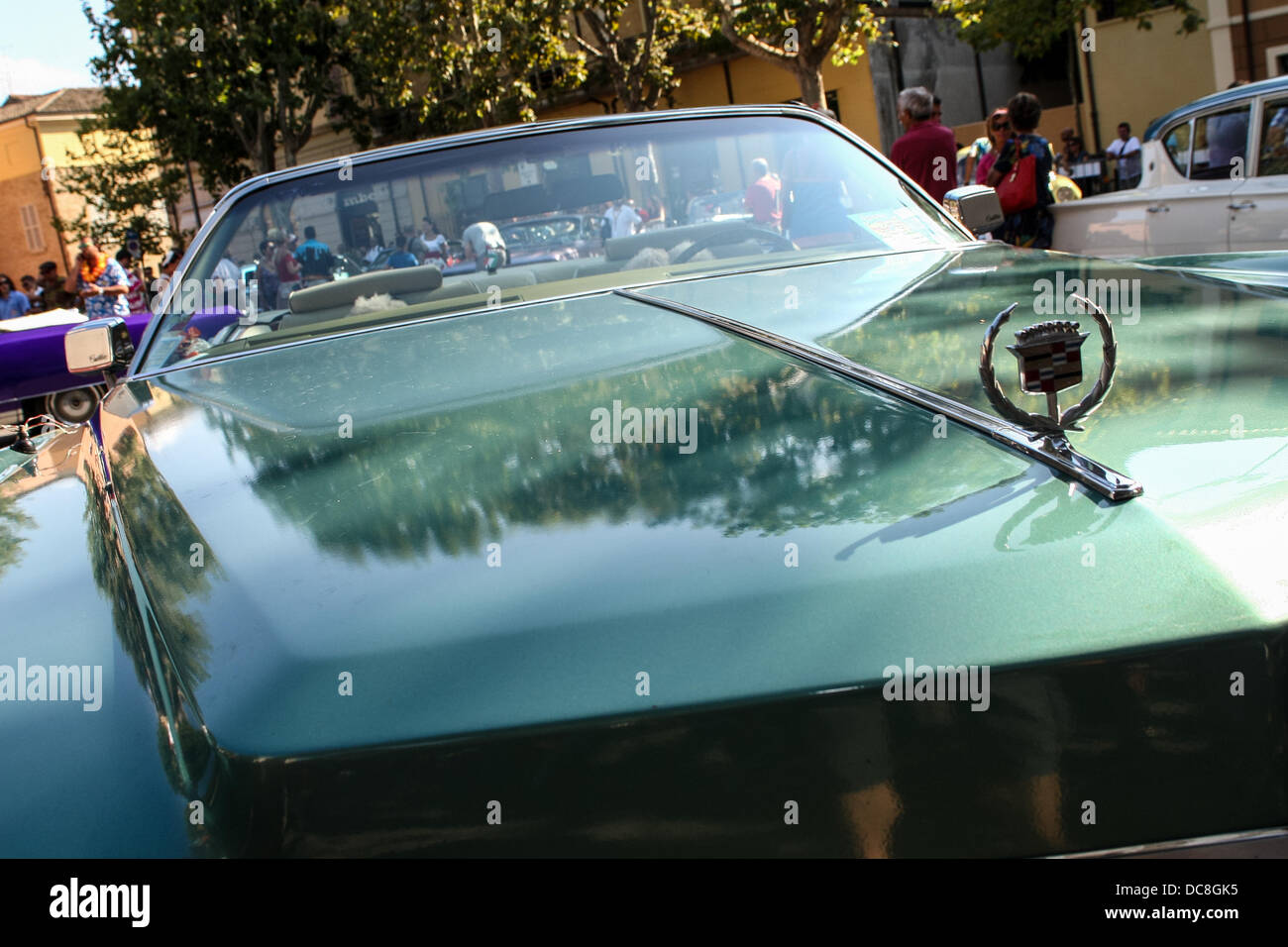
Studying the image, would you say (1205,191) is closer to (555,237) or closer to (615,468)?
(555,237)

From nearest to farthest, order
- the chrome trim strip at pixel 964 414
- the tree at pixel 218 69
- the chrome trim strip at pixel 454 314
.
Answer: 1. the chrome trim strip at pixel 964 414
2. the chrome trim strip at pixel 454 314
3. the tree at pixel 218 69

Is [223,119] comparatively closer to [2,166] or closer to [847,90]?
[847,90]

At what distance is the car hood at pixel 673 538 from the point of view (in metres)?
0.90

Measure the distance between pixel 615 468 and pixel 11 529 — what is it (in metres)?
0.82

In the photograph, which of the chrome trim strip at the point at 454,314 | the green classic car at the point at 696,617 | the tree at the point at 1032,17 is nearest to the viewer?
the green classic car at the point at 696,617

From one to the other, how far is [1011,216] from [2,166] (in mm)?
49340

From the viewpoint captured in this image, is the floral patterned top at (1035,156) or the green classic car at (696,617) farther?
the floral patterned top at (1035,156)

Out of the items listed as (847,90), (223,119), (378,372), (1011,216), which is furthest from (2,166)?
(378,372)

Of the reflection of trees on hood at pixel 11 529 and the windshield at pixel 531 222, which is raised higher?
the windshield at pixel 531 222

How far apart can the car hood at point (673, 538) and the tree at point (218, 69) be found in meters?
24.2

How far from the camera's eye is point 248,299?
2.67 metres

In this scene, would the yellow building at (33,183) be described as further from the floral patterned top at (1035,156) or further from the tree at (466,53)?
the floral patterned top at (1035,156)

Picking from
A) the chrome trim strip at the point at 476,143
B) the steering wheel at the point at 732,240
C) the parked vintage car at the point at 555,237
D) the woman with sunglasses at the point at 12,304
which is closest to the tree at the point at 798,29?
the chrome trim strip at the point at 476,143

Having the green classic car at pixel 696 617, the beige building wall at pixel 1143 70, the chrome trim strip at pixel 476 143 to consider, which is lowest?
the green classic car at pixel 696 617
